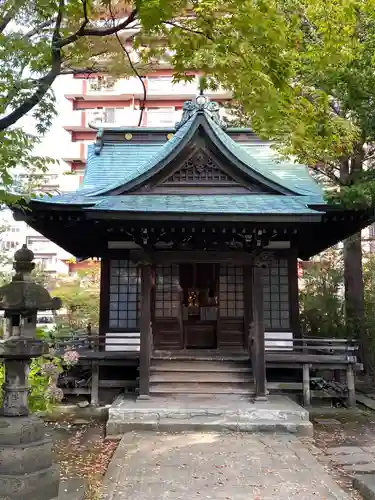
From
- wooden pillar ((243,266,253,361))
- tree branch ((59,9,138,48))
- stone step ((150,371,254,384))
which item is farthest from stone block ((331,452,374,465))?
tree branch ((59,9,138,48))

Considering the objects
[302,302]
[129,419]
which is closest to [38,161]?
[129,419]

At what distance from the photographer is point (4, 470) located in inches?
183

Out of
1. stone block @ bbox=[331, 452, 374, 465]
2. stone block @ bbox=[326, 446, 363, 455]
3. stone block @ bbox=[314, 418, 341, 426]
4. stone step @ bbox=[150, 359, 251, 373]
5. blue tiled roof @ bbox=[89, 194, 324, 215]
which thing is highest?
blue tiled roof @ bbox=[89, 194, 324, 215]

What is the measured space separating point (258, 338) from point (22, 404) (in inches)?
210

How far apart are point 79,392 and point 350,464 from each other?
6194mm

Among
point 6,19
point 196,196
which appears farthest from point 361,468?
point 6,19

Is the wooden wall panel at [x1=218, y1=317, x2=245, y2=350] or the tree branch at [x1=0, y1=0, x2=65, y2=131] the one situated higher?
the tree branch at [x1=0, y1=0, x2=65, y2=131]

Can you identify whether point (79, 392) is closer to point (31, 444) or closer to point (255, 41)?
point (31, 444)


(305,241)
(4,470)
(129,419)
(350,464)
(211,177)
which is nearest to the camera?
(4,470)

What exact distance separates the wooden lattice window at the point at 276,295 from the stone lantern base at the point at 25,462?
7128mm

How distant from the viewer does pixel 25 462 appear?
470 cm

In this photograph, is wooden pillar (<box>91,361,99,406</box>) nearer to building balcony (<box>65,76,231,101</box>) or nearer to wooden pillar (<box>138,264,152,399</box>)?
wooden pillar (<box>138,264,152,399</box>)

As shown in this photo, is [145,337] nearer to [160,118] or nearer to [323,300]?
[323,300]

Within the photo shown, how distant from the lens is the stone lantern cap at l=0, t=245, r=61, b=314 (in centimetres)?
517
